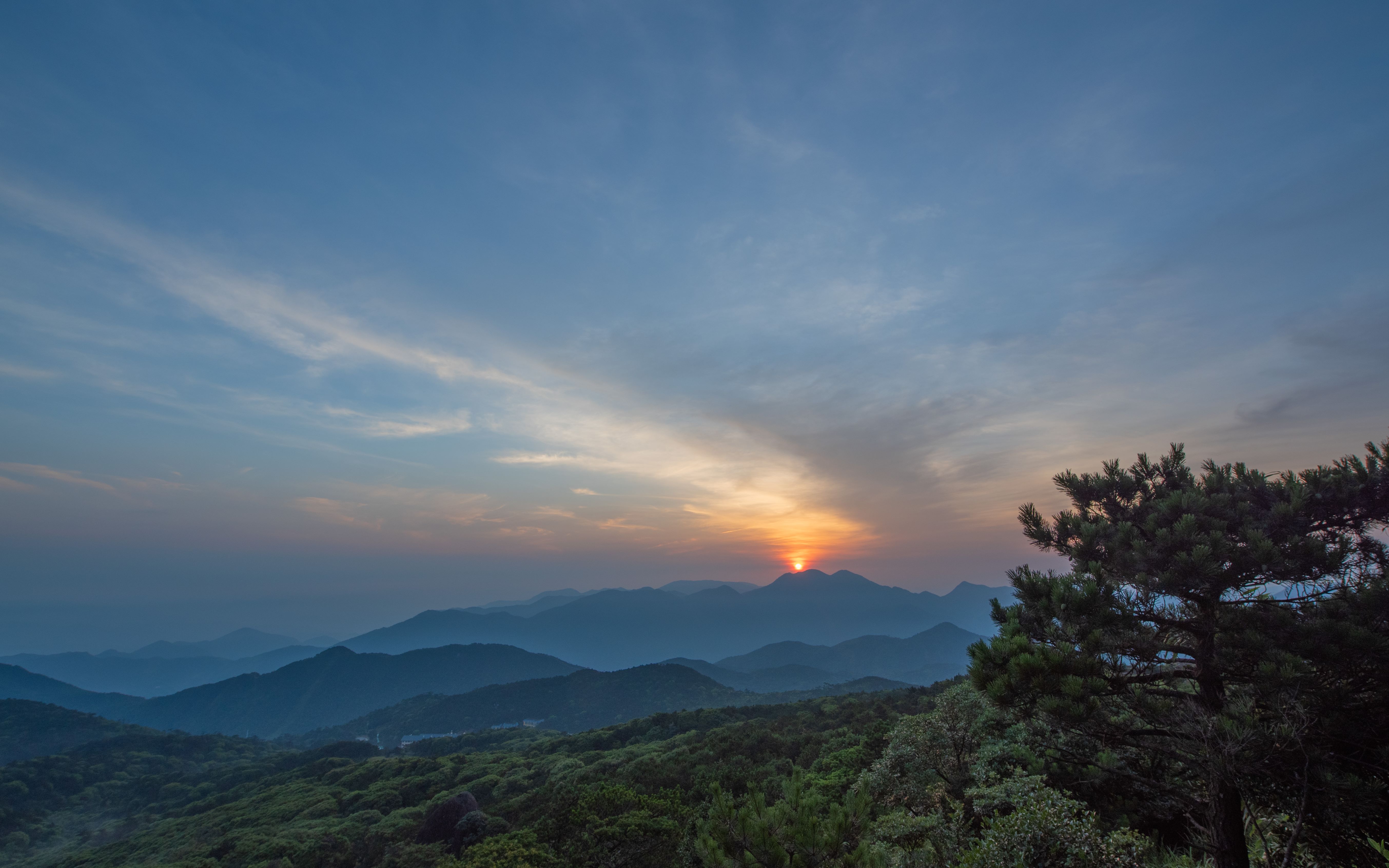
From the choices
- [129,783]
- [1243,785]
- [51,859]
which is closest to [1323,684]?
[1243,785]

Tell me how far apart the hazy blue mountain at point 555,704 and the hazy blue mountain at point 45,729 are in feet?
150

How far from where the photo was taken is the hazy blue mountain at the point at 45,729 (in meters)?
129

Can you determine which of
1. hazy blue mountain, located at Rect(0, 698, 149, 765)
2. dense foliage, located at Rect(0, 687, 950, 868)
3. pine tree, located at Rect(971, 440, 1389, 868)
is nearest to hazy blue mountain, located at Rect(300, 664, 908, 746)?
hazy blue mountain, located at Rect(0, 698, 149, 765)

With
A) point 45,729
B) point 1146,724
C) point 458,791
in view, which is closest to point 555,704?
point 45,729

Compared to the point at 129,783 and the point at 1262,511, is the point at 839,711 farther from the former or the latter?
the point at 129,783

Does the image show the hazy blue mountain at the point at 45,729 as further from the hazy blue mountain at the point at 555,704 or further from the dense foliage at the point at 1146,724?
the dense foliage at the point at 1146,724

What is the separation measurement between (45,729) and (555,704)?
13072 cm

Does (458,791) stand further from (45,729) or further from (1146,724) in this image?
(45,729)

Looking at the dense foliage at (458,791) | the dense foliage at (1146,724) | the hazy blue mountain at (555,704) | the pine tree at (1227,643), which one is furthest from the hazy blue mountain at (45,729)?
the pine tree at (1227,643)

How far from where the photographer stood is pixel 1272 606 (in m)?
8.91

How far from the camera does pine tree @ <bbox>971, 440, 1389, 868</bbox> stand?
26.2ft

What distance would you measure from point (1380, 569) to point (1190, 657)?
124 inches

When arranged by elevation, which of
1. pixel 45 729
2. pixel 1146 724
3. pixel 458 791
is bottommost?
pixel 45 729

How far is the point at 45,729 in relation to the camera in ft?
449
